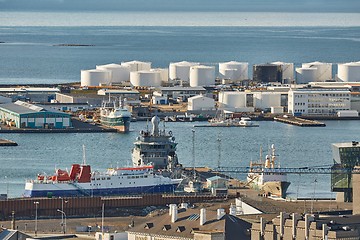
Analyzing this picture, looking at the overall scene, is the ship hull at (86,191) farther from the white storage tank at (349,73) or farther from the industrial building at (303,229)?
the white storage tank at (349,73)

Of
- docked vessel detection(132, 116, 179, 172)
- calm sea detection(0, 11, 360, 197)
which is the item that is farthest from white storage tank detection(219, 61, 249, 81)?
docked vessel detection(132, 116, 179, 172)

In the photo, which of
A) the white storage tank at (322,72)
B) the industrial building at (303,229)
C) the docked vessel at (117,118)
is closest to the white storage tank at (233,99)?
the docked vessel at (117,118)

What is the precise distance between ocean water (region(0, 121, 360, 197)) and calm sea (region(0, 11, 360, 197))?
0.02 m

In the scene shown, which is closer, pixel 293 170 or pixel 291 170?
pixel 291 170

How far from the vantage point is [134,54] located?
339 ft

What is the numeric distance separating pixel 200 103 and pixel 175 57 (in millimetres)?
38327

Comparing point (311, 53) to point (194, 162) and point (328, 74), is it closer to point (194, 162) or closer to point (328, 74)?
point (328, 74)

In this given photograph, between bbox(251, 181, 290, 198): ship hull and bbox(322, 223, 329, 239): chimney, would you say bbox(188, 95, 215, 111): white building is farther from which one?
bbox(322, 223, 329, 239): chimney

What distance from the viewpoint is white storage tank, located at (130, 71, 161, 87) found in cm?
7100

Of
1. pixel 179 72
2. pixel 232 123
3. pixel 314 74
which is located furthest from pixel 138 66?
pixel 232 123

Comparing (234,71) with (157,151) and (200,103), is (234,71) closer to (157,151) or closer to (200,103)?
(200,103)

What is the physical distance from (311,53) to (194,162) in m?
60.9

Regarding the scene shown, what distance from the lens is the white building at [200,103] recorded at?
6144 cm

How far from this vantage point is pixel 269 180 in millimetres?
36906
